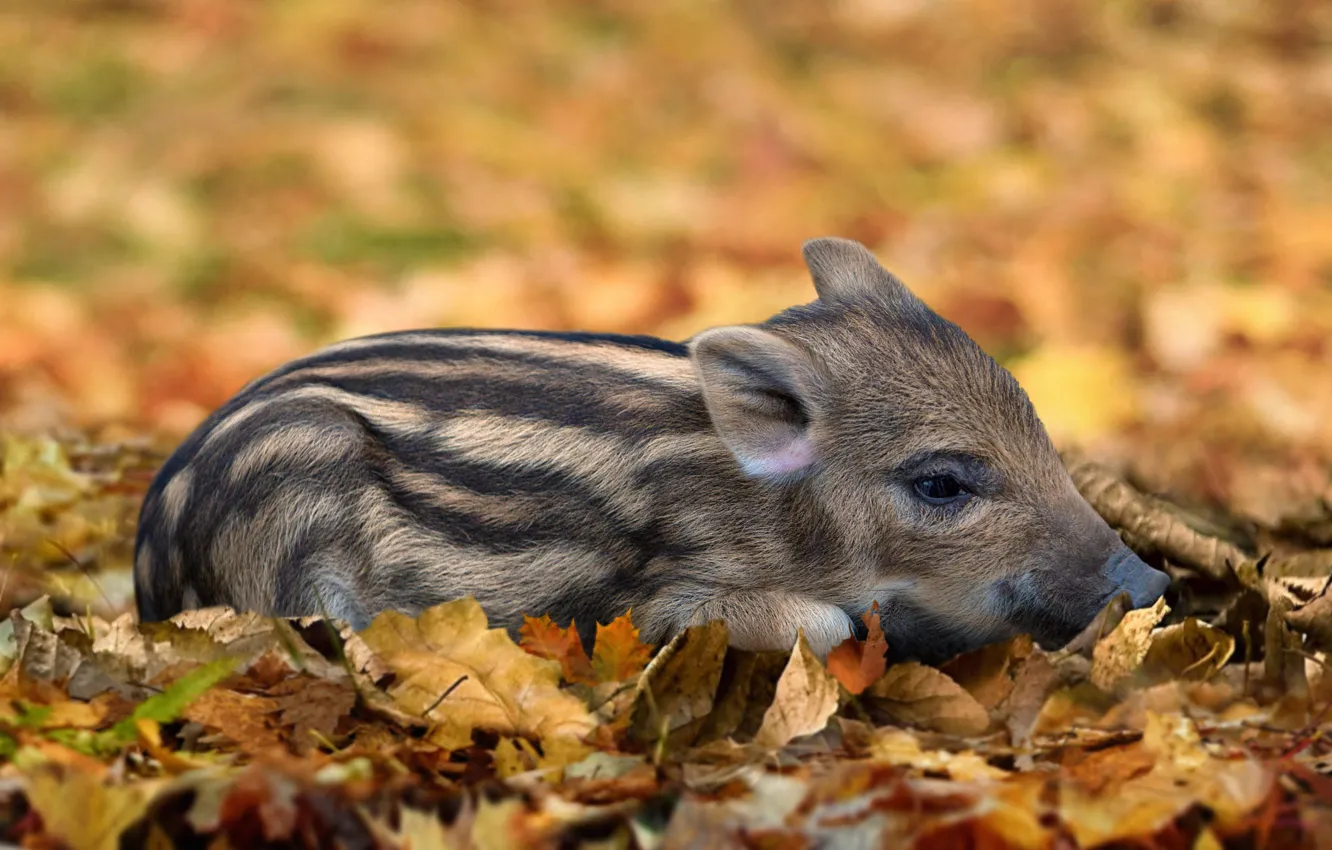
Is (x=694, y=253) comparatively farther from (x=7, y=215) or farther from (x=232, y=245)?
(x=7, y=215)

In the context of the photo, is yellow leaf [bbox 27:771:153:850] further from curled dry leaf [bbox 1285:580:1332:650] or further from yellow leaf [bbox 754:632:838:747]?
curled dry leaf [bbox 1285:580:1332:650]

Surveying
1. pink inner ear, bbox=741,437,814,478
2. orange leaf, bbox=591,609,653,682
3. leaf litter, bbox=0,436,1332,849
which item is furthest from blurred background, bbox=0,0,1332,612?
orange leaf, bbox=591,609,653,682

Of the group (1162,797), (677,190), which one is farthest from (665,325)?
(1162,797)

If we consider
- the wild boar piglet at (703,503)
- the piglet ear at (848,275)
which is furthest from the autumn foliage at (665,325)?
the piglet ear at (848,275)

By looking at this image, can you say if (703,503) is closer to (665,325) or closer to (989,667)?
(989,667)

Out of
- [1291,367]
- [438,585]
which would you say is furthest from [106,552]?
[1291,367]

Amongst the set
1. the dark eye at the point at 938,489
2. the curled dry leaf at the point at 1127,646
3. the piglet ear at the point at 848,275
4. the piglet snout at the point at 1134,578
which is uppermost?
the piglet ear at the point at 848,275

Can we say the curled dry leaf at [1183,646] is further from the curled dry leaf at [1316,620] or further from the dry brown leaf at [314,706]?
the dry brown leaf at [314,706]
